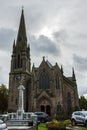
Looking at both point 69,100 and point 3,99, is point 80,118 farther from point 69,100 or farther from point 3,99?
point 3,99

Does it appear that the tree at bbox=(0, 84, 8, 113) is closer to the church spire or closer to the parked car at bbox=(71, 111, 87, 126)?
the church spire

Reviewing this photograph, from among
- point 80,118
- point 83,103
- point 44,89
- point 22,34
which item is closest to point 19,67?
point 44,89

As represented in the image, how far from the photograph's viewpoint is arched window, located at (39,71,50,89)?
5500 cm

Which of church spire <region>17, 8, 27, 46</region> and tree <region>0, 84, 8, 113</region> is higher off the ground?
church spire <region>17, 8, 27, 46</region>

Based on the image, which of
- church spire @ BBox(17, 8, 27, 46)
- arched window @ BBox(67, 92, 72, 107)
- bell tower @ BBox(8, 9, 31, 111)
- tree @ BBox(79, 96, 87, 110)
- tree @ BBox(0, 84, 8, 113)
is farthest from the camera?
tree @ BBox(79, 96, 87, 110)

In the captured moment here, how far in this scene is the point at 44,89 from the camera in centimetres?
5419

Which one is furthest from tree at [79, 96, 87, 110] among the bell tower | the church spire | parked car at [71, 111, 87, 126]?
parked car at [71, 111, 87, 126]

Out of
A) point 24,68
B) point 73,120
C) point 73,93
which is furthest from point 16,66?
point 73,120

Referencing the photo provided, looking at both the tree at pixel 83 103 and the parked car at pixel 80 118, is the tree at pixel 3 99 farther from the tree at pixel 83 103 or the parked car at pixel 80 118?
the parked car at pixel 80 118

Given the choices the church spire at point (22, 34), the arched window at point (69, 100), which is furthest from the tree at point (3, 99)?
the arched window at point (69, 100)

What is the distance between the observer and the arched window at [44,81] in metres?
55.0

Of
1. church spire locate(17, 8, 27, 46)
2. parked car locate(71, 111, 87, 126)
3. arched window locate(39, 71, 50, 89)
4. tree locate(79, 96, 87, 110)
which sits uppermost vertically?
church spire locate(17, 8, 27, 46)

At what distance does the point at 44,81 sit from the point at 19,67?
9009 mm

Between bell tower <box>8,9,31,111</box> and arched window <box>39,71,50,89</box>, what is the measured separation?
435 centimetres
